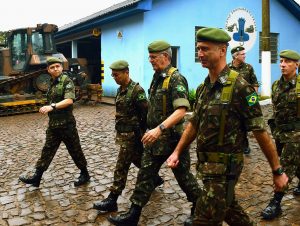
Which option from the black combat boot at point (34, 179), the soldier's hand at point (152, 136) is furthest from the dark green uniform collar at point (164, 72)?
the black combat boot at point (34, 179)

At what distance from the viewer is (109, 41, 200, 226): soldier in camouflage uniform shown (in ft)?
11.7

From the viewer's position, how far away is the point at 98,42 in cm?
2155

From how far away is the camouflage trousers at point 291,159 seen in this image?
3.89 meters

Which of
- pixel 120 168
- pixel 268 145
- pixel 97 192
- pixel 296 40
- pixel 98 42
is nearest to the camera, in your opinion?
pixel 268 145

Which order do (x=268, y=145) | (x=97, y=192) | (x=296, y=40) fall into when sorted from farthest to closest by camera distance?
1. (x=296, y=40)
2. (x=97, y=192)
3. (x=268, y=145)

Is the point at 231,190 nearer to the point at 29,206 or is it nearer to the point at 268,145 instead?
the point at 268,145

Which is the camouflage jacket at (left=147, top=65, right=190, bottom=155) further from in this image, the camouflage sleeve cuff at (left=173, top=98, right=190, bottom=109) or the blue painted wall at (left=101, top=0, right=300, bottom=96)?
the blue painted wall at (left=101, top=0, right=300, bottom=96)

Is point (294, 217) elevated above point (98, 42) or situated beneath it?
situated beneath

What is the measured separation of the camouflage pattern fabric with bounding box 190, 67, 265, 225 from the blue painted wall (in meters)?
10.8

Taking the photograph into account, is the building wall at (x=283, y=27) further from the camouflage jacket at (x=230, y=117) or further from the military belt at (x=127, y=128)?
the camouflage jacket at (x=230, y=117)

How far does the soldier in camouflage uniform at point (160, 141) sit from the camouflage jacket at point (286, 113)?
122 centimetres

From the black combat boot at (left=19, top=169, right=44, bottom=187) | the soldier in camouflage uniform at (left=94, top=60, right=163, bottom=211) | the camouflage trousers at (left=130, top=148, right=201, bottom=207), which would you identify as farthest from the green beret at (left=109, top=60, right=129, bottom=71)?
the black combat boot at (left=19, top=169, right=44, bottom=187)

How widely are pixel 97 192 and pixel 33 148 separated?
3.08m

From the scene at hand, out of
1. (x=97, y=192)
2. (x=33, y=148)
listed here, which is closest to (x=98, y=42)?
(x=33, y=148)
